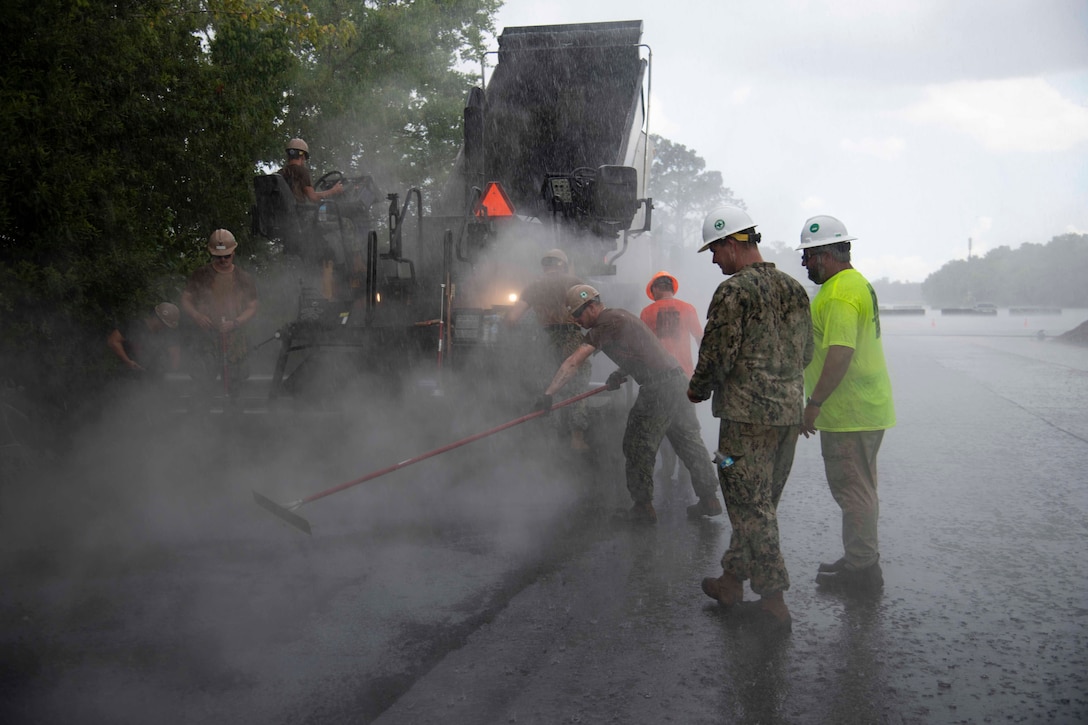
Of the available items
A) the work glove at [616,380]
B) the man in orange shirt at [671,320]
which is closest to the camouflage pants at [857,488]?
the work glove at [616,380]

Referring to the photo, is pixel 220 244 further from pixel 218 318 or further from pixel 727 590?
pixel 727 590

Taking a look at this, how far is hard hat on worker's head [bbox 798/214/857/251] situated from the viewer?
14.4ft

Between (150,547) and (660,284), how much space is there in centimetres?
389

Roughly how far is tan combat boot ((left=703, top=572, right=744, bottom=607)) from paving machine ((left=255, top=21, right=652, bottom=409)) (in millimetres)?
3190

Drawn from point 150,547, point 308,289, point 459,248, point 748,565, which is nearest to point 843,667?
point 748,565

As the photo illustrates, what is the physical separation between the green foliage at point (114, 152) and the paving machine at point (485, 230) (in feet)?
3.29

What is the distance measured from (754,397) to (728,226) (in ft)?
2.58

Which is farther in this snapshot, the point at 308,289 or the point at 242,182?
the point at 242,182

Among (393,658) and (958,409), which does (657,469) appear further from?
(958,409)

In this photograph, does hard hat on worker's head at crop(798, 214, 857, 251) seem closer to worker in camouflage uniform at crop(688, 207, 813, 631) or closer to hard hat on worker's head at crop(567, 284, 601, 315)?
worker in camouflage uniform at crop(688, 207, 813, 631)

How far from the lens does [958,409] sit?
11.0 meters

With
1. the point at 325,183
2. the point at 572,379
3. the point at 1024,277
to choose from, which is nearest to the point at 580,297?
the point at 572,379

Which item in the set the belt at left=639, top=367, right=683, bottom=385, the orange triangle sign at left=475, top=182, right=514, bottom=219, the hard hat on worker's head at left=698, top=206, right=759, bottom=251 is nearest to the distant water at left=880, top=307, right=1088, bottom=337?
the orange triangle sign at left=475, top=182, right=514, bottom=219

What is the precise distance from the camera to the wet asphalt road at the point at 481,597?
10.3 feet
